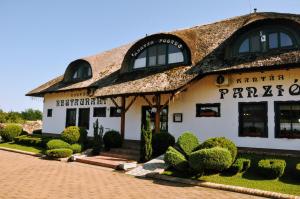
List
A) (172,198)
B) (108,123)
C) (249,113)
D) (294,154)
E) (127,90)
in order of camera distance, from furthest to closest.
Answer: (108,123) → (127,90) → (249,113) → (294,154) → (172,198)

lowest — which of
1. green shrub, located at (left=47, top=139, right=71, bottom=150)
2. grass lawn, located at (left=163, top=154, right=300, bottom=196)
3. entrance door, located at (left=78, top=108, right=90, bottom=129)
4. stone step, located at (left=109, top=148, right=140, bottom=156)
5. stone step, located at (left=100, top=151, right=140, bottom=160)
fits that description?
grass lawn, located at (left=163, top=154, right=300, bottom=196)

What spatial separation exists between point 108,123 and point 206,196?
13.6 metres

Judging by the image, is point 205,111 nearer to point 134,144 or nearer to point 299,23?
point 134,144

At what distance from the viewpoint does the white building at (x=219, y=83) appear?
14695mm

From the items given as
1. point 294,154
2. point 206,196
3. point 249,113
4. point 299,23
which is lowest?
point 206,196

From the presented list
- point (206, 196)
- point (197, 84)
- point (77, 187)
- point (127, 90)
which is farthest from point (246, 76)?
point (77, 187)

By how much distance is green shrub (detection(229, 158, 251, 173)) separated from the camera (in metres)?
12.2

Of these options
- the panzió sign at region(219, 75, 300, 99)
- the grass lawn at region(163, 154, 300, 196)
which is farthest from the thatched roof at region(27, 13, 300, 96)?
the grass lawn at region(163, 154, 300, 196)

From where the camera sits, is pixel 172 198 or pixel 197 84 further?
pixel 197 84

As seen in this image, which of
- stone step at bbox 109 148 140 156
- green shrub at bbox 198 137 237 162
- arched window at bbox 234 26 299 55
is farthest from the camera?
stone step at bbox 109 148 140 156

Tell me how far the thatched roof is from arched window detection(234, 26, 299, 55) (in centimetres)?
45

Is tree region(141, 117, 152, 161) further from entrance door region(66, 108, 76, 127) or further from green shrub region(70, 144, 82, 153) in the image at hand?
entrance door region(66, 108, 76, 127)

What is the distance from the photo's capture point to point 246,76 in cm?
1582

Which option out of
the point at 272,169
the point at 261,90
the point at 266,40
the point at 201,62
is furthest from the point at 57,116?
the point at 272,169
